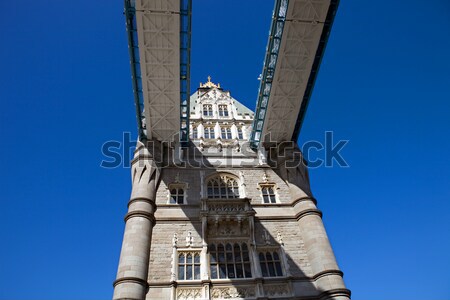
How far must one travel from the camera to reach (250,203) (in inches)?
910

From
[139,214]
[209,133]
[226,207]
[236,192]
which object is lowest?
[139,214]

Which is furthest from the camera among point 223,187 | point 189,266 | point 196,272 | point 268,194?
point 223,187

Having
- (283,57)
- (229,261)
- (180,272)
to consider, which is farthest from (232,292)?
(283,57)

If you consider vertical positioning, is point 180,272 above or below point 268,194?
below

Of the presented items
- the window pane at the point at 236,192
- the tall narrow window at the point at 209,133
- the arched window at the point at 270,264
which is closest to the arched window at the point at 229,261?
the arched window at the point at 270,264

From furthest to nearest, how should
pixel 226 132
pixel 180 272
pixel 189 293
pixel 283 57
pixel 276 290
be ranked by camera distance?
pixel 226 132
pixel 283 57
pixel 180 272
pixel 276 290
pixel 189 293

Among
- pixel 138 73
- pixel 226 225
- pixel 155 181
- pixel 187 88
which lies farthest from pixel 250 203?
pixel 138 73

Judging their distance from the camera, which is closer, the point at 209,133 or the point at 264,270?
the point at 264,270

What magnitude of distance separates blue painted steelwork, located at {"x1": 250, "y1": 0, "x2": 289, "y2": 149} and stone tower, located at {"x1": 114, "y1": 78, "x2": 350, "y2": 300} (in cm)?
170

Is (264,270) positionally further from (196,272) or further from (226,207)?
(226,207)

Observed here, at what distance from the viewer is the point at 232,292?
18.2 meters

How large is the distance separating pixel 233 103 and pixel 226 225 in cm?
1522

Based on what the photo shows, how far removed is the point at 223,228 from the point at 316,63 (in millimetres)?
13490

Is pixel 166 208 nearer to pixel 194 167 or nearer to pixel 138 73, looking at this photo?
pixel 194 167
